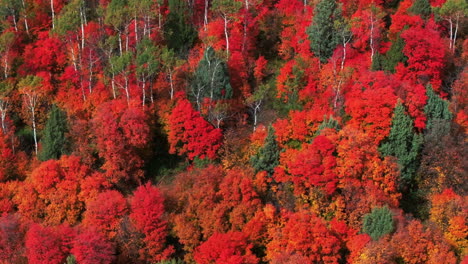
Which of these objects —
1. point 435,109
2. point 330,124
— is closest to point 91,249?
point 330,124

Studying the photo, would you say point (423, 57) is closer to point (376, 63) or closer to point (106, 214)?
point (376, 63)

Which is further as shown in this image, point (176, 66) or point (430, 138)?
point (176, 66)

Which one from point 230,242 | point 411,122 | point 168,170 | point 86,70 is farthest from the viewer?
point 86,70

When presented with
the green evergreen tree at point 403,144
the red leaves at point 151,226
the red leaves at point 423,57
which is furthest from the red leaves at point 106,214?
the red leaves at point 423,57

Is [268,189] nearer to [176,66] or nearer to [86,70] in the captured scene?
[176,66]

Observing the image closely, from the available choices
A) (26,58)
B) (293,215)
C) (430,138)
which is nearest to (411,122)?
(430,138)

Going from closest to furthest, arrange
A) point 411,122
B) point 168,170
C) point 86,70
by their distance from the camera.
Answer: point 411,122
point 168,170
point 86,70

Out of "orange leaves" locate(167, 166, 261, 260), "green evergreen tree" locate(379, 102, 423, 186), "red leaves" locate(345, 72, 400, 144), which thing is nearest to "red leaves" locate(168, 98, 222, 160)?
"orange leaves" locate(167, 166, 261, 260)

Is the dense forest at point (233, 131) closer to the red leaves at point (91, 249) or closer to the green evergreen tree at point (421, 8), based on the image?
the red leaves at point (91, 249)
